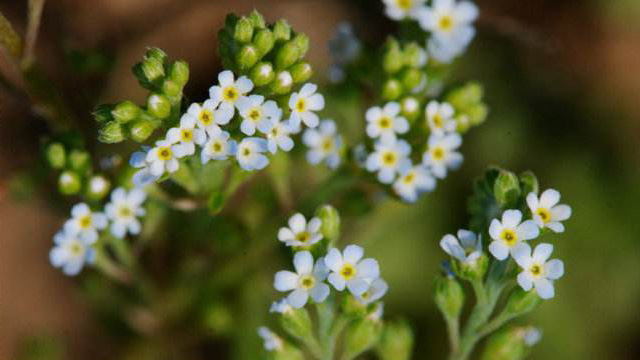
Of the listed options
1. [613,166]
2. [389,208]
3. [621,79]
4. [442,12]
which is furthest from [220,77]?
[621,79]

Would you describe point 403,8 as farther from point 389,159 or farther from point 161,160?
point 161,160

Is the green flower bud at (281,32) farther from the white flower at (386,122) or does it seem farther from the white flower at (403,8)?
the white flower at (403,8)

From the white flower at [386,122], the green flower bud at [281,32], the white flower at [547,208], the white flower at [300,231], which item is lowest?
the white flower at [547,208]

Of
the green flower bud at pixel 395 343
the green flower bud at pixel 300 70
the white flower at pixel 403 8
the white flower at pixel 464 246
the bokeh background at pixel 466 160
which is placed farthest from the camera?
the bokeh background at pixel 466 160

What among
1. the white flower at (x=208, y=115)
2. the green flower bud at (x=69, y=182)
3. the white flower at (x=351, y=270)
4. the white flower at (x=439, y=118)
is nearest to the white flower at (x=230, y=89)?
the white flower at (x=208, y=115)

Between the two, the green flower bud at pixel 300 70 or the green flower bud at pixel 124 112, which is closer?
the green flower bud at pixel 124 112

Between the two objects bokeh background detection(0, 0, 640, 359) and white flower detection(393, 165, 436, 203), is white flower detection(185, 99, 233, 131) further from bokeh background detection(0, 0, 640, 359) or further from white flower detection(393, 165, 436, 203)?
bokeh background detection(0, 0, 640, 359)

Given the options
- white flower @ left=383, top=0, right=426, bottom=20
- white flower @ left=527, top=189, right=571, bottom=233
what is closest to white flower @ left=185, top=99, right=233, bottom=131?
white flower @ left=527, top=189, right=571, bottom=233
